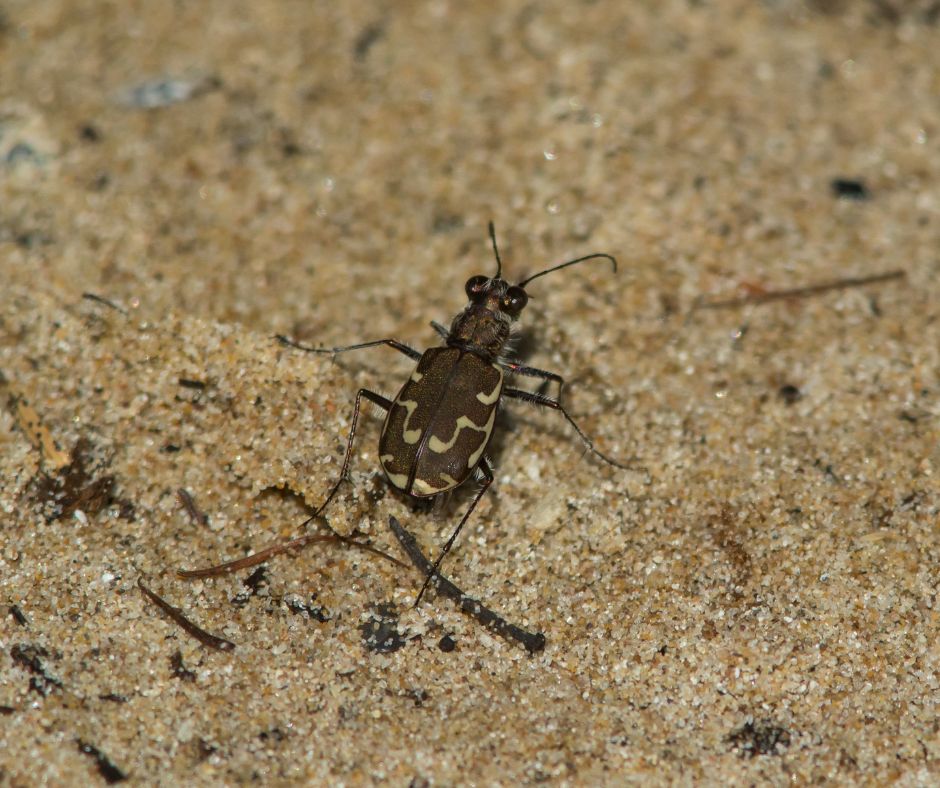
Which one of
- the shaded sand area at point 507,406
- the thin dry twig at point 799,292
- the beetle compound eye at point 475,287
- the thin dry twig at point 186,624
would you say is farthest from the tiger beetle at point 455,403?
the thin dry twig at point 799,292

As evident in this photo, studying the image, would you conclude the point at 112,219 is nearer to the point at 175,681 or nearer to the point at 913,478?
the point at 175,681

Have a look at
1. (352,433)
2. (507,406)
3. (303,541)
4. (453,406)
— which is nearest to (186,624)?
(303,541)

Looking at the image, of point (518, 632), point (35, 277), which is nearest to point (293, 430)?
point (518, 632)

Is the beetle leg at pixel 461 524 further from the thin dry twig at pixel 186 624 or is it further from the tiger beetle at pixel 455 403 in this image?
the thin dry twig at pixel 186 624

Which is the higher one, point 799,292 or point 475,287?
point 475,287

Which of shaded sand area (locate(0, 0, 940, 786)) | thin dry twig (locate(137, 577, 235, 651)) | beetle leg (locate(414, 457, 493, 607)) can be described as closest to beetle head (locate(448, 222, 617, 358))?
shaded sand area (locate(0, 0, 940, 786))

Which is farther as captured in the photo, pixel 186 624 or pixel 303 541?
pixel 303 541

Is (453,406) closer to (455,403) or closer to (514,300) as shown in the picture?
(455,403)
